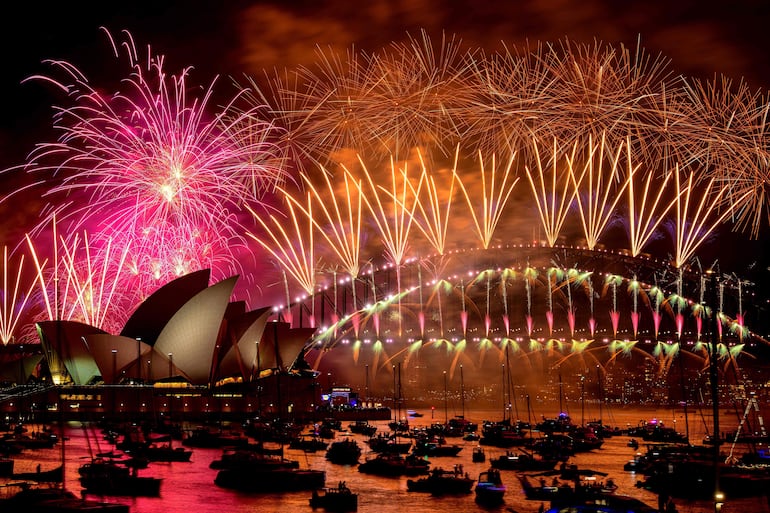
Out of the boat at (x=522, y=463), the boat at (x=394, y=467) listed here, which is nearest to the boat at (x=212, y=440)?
the boat at (x=394, y=467)

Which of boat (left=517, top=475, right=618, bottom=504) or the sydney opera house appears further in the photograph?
the sydney opera house

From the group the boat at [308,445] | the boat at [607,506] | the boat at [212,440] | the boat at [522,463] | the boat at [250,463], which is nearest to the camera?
the boat at [607,506]

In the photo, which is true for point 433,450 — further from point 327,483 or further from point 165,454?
point 165,454

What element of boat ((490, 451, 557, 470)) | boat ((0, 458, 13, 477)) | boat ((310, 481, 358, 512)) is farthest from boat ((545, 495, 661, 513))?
boat ((0, 458, 13, 477))

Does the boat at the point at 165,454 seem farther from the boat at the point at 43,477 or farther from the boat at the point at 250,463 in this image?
the boat at the point at 43,477

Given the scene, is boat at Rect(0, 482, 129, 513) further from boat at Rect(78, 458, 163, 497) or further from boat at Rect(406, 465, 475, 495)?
boat at Rect(406, 465, 475, 495)

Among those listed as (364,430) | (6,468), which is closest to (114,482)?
(6,468)

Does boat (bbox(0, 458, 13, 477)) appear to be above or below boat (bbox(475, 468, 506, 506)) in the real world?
above
